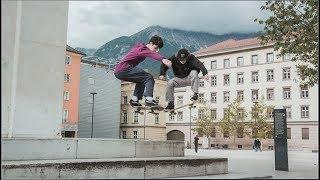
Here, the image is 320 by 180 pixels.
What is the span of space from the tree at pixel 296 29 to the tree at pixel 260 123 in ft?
134

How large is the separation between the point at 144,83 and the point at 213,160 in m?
3.11

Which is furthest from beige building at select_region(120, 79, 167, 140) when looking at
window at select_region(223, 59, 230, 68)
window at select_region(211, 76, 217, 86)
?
window at select_region(223, 59, 230, 68)

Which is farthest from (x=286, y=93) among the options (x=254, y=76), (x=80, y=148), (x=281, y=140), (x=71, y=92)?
(x=80, y=148)

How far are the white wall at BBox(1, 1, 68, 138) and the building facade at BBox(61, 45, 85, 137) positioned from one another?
5109 cm

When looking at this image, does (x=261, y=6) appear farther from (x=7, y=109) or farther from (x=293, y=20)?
(x=7, y=109)

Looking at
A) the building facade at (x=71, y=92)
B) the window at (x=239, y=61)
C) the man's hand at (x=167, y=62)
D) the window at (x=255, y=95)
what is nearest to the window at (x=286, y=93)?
the window at (x=255, y=95)

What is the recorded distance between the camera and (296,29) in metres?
18.3

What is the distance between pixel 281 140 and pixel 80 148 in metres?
8.00

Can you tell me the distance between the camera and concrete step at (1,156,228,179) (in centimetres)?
846

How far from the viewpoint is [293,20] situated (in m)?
18.4

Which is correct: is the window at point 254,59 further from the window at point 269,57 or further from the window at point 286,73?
the window at point 286,73

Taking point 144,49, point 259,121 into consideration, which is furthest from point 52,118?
point 259,121

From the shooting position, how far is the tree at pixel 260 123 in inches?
2338

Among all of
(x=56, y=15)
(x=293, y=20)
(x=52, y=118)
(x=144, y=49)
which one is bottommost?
(x=52, y=118)
